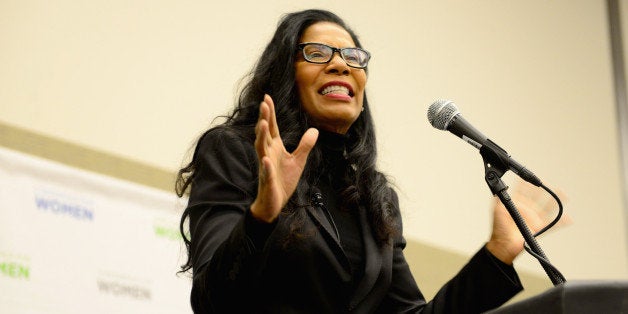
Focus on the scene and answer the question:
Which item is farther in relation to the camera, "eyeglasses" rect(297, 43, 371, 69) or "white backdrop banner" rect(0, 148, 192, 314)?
"white backdrop banner" rect(0, 148, 192, 314)

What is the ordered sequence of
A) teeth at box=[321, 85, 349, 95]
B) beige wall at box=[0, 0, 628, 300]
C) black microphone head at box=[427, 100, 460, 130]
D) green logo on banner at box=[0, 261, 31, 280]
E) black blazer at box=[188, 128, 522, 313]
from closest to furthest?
black blazer at box=[188, 128, 522, 313] < black microphone head at box=[427, 100, 460, 130] < teeth at box=[321, 85, 349, 95] < green logo on banner at box=[0, 261, 31, 280] < beige wall at box=[0, 0, 628, 300]

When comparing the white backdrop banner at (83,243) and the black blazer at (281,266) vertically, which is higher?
the black blazer at (281,266)

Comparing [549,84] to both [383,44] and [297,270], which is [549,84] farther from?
[297,270]

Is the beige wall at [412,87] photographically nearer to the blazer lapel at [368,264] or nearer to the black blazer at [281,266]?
the black blazer at [281,266]

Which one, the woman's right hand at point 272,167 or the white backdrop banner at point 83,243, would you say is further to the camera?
the white backdrop banner at point 83,243

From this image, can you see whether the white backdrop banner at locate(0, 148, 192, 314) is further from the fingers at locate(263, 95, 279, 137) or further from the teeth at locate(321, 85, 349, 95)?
the fingers at locate(263, 95, 279, 137)

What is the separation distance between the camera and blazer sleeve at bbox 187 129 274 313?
1.56m

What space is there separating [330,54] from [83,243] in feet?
3.83

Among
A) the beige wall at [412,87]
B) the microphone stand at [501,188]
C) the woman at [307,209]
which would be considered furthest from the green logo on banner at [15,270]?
the microphone stand at [501,188]

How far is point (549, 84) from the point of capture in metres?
4.75

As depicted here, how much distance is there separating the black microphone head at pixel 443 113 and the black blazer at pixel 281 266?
0.86 feet

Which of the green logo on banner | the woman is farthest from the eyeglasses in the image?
the green logo on banner

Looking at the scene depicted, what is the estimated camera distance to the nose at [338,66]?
7.00ft

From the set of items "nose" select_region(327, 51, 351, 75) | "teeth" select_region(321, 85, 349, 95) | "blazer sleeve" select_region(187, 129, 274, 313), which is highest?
"nose" select_region(327, 51, 351, 75)
